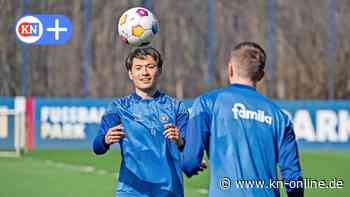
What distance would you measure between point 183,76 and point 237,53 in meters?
27.9

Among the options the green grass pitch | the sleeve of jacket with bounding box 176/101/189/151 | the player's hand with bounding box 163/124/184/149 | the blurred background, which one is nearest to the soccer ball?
the sleeve of jacket with bounding box 176/101/189/151

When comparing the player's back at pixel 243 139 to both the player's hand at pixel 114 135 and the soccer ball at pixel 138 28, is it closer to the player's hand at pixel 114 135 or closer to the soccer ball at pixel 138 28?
the player's hand at pixel 114 135

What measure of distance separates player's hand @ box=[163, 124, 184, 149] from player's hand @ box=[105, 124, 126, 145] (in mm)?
285

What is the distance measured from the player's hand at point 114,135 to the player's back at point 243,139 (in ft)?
4.08

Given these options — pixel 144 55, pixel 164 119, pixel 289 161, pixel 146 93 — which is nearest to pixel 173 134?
Result: pixel 164 119

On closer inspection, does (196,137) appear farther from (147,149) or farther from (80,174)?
(80,174)

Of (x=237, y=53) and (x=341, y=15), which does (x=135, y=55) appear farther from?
(x=341, y=15)

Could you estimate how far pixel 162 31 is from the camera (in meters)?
33.1

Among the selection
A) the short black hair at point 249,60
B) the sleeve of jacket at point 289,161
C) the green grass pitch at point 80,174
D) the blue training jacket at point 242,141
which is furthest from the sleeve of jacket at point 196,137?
the green grass pitch at point 80,174

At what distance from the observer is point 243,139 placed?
4.80 meters

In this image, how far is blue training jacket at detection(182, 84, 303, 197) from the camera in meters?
4.78

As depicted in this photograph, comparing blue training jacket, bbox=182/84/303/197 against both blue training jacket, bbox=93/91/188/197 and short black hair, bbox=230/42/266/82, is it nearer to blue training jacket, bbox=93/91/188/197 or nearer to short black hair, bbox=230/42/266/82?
short black hair, bbox=230/42/266/82

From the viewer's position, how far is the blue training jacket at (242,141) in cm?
478

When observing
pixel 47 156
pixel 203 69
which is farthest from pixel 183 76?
pixel 47 156
